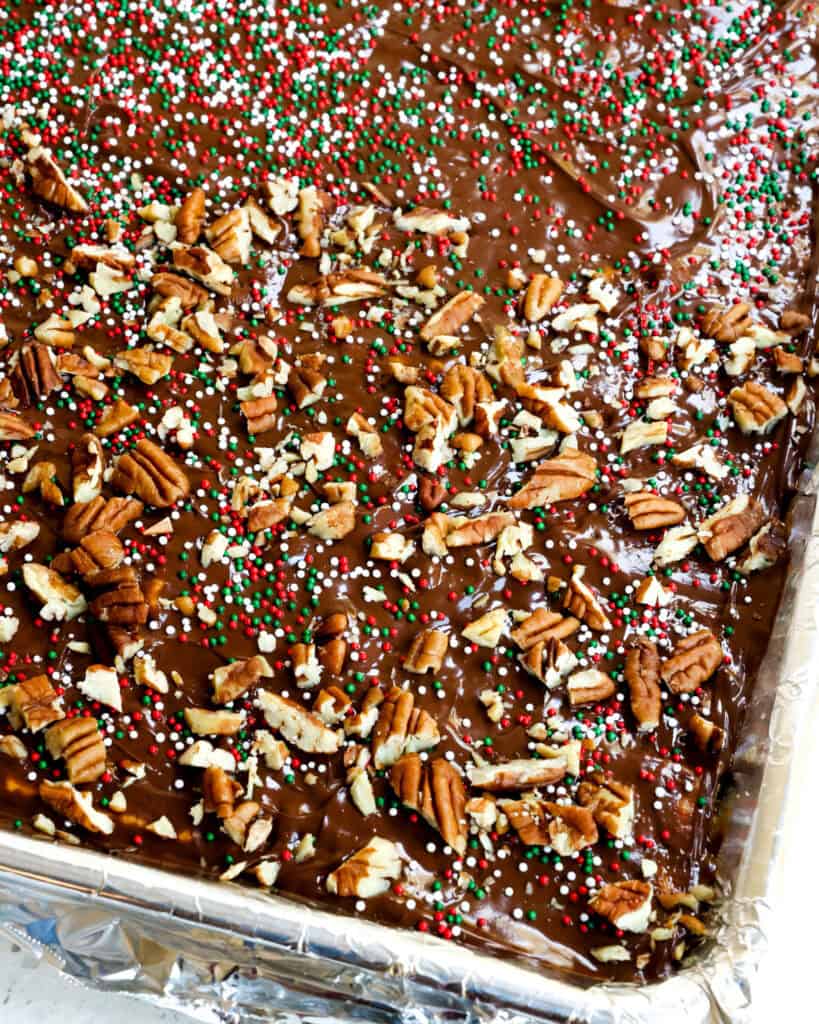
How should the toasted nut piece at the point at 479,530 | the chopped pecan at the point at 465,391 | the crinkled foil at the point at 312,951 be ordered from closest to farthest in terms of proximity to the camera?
the crinkled foil at the point at 312,951 < the toasted nut piece at the point at 479,530 < the chopped pecan at the point at 465,391

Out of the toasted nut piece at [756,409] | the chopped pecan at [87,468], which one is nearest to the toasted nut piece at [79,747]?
the chopped pecan at [87,468]

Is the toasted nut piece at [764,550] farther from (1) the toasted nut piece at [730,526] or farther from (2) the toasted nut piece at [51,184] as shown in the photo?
(2) the toasted nut piece at [51,184]

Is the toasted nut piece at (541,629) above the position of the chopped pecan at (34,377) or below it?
below

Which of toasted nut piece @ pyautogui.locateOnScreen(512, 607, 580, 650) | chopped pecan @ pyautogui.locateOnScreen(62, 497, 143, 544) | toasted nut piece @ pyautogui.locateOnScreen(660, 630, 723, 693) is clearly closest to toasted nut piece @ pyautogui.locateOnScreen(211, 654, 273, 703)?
chopped pecan @ pyautogui.locateOnScreen(62, 497, 143, 544)

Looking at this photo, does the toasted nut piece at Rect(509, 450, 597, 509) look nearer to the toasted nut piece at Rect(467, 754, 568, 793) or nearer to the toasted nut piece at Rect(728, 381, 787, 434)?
the toasted nut piece at Rect(728, 381, 787, 434)

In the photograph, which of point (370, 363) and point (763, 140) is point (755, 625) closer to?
point (370, 363)

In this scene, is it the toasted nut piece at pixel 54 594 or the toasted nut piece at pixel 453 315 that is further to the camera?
the toasted nut piece at pixel 453 315

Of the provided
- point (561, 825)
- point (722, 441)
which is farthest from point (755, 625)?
point (561, 825)

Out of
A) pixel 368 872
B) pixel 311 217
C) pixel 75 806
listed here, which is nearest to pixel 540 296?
pixel 311 217
